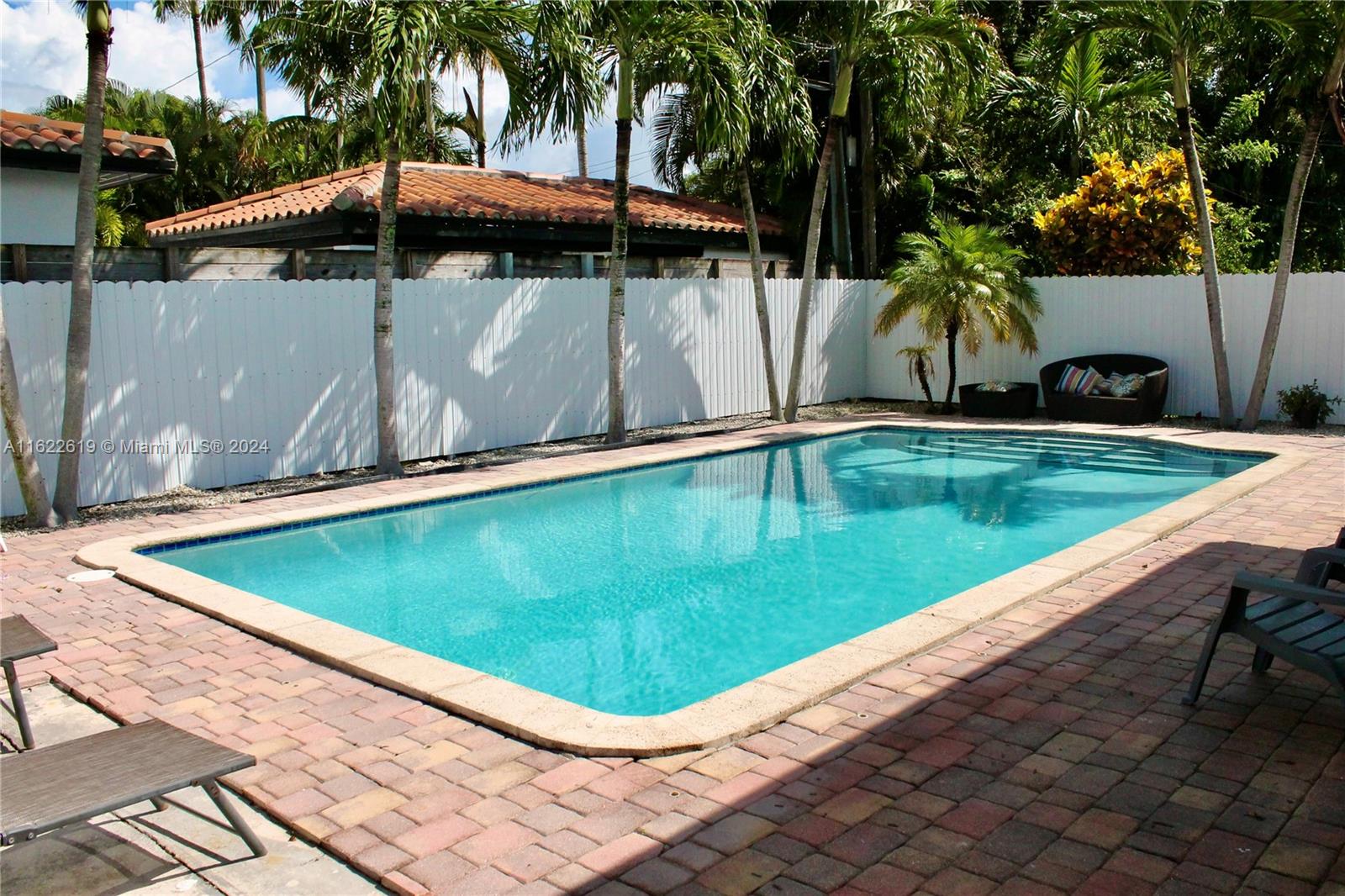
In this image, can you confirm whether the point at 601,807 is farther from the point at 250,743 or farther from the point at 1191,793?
the point at 1191,793

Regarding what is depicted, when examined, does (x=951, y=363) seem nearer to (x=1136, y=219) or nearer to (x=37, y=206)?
(x=1136, y=219)

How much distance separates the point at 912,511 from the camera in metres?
10.4

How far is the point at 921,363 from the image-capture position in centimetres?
1692

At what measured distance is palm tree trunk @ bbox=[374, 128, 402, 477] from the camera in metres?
11.0

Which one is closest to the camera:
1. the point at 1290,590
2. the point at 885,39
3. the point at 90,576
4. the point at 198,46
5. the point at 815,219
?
the point at 1290,590

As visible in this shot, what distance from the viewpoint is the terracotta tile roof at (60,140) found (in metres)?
11.2

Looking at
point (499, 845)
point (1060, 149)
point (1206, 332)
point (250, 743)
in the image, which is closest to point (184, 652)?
point (250, 743)

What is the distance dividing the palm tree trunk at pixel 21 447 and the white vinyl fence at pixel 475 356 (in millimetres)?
590

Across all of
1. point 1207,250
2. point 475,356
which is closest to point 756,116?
point 475,356

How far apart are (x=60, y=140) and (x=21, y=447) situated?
4474mm

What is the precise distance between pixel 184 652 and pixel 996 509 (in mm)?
7432

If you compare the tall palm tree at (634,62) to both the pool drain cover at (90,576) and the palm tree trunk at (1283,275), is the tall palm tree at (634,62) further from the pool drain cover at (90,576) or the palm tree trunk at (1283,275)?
the palm tree trunk at (1283,275)

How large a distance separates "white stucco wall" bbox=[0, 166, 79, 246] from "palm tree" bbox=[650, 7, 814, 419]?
23.6 ft

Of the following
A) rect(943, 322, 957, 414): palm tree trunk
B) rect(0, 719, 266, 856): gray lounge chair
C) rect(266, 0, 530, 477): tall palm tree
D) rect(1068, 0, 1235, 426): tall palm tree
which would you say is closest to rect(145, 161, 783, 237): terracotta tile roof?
rect(266, 0, 530, 477): tall palm tree
